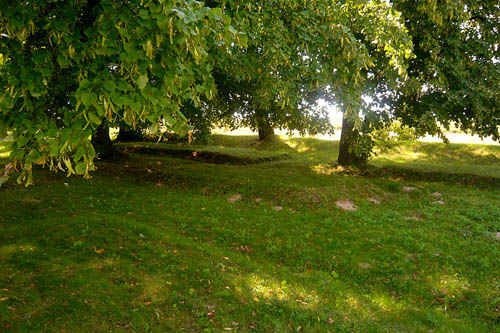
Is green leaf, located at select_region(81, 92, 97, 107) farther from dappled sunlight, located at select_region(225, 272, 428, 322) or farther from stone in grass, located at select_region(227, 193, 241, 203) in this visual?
stone in grass, located at select_region(227, 193, 241, 203)

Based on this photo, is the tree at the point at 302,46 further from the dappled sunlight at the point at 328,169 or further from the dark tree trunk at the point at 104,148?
the dark tree trunk at the point at 104,148

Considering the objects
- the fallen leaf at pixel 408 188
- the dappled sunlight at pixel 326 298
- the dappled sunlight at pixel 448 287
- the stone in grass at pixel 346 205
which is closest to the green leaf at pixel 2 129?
the dappled sunlight at pixel 326 298

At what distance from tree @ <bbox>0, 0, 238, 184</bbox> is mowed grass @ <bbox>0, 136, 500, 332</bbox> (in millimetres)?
3260

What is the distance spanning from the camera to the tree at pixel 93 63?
4023 mm

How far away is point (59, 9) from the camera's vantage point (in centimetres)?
474

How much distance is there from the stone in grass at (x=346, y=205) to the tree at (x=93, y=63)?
10452 mm

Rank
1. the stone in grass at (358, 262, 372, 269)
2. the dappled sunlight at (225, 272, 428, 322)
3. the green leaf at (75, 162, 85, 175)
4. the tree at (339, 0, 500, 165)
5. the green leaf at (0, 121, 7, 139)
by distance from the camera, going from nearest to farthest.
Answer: the green leaf at (75, 162, 85, 175) → the green leaf at (0, 121, 7, 139) → the dappled sunlight at (225, 272, 428, 322) → the stone in grass at (358, 262, 372, 269) → the tree at (339, 0, 500, 165)

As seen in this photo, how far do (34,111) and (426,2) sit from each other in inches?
528

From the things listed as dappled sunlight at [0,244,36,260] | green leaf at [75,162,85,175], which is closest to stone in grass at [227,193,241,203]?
dappled sunlight at [0,244,36,260]

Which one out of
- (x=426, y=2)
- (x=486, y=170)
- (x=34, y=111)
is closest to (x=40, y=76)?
(x=34, y=111)

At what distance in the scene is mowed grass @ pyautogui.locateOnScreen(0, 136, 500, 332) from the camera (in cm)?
680

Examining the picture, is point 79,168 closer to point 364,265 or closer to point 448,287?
point 364,265

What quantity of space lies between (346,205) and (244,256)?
620 centimetres

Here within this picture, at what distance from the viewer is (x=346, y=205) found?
1455 cm
